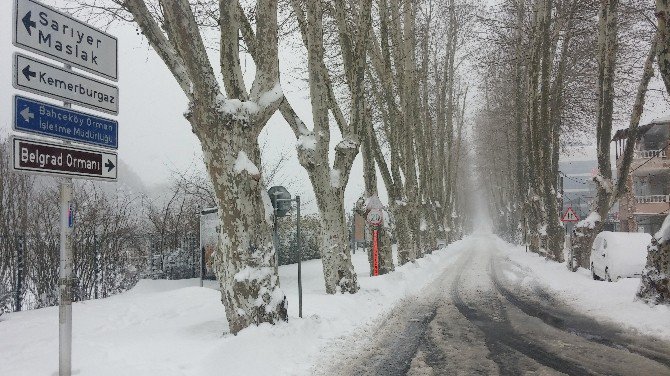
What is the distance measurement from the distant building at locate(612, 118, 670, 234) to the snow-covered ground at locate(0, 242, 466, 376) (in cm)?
3201

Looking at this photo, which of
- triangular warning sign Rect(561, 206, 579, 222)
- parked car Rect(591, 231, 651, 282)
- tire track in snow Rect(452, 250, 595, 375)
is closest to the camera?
tire track in snow Rect(452, 250, 595, 375)

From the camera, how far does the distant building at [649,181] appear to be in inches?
1406

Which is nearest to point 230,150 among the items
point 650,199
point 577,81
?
point 577,81

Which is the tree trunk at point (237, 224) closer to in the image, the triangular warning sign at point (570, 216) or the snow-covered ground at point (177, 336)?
the snow-covered ground at point (177, 336)

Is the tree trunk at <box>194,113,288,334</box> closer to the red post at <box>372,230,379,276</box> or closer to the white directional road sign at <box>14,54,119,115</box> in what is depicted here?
the white directional road sign at <box>14,54,119,115</box>

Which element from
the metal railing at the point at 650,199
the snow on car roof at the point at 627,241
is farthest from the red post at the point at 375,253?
the metal railing at the point at 650,199

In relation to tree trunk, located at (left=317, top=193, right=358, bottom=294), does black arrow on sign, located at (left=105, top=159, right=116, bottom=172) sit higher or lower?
higher

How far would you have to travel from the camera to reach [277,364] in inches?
231

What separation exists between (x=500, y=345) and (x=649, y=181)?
39918mm

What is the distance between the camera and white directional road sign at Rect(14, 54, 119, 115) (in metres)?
4.03

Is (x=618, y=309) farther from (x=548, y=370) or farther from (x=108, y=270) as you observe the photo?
(x=108, y=270)

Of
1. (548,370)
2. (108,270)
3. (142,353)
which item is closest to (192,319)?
(142,353)

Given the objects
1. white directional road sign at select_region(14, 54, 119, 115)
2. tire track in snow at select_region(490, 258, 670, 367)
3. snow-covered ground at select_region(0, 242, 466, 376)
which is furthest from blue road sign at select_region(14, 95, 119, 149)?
tire track in snow at select_region(490, 258, 670, 367)

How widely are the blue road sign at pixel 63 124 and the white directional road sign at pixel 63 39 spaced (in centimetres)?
46
